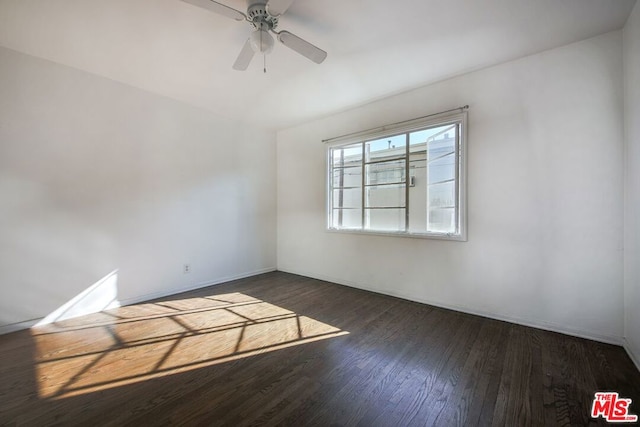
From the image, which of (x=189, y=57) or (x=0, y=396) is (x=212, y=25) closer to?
(x=189, y=57)

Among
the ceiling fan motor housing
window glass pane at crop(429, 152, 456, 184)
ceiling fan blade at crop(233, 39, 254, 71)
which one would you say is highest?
the ceiling fan motor housing

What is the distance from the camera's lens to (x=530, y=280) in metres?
2.51

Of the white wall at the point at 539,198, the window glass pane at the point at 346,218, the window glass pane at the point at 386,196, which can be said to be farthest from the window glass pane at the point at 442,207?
the window glass pane at the point at 346,218

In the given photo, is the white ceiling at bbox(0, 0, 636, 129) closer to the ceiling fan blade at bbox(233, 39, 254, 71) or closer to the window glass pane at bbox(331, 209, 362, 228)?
the ceiling fan blade at bbox(233, 39, 254, 71)

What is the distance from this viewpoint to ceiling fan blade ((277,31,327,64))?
6.55 ft

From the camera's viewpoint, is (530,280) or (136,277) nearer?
(530,280)

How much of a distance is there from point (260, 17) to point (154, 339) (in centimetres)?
290

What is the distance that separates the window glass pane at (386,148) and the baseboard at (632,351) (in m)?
2.65

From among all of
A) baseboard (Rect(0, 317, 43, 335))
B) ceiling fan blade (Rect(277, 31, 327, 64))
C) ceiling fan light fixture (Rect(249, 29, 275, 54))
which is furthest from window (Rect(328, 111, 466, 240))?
baseboard (Rect(0, 317, 43, 335))

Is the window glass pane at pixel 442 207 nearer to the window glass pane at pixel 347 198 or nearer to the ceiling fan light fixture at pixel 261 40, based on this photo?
the window glass pane at pixel 347 198

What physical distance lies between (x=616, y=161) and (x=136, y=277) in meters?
5.18

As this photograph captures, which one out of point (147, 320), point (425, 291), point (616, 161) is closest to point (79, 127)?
point (147, 320)

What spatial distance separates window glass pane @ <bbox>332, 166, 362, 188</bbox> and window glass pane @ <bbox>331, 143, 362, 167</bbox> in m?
0.08

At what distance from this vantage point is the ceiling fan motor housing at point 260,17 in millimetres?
1911
